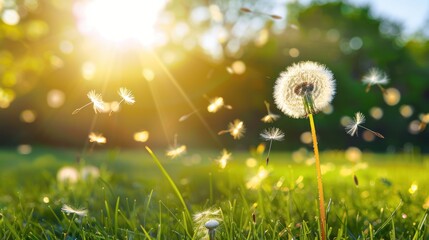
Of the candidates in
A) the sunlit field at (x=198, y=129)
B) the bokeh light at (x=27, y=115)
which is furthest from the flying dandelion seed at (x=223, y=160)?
the bokeh light at (x=27, y=115)

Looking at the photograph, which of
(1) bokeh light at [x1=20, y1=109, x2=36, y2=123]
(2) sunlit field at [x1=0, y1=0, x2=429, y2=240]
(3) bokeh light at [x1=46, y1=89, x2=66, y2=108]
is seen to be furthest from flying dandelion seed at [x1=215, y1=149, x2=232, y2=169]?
(1) bokeh light at [x1=20, y1=109, x2=36, y2=123]

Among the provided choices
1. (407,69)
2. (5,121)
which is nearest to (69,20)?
(5,121)

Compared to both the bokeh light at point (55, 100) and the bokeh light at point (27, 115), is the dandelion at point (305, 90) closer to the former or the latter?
the bokeh light at point (55, 100)

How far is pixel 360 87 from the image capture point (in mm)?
22844

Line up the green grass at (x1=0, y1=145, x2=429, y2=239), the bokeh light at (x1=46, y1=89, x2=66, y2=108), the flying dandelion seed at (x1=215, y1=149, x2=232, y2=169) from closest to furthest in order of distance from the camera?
Answer: the flying dandelion seed at (x1=215, y1=149, x2=232, y2=169) < the green grass at (x1=0, y1=145, x2=429, y2=239) < the bokeh light at (x1=46, y1=89, x2=66, y2=108)

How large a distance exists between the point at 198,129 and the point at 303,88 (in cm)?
1843

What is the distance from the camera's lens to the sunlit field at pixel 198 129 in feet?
8.16

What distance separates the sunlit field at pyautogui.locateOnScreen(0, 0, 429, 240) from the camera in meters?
2.49

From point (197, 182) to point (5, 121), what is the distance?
1711 centimetres

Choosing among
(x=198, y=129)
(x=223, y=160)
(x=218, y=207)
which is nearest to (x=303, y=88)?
(x=223, y=160)

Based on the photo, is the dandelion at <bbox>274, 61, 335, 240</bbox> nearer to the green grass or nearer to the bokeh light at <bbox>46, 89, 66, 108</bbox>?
the green grass

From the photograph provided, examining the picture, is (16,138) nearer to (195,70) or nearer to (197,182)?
(195,70)

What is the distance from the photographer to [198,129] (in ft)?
67.1

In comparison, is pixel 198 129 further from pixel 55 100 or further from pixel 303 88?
pixel 303 88
